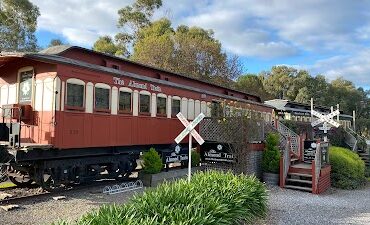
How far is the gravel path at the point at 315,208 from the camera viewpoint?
28.7 feet

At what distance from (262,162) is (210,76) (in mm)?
19027

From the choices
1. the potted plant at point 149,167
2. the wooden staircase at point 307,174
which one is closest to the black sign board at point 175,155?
the potted plant at point 149,167

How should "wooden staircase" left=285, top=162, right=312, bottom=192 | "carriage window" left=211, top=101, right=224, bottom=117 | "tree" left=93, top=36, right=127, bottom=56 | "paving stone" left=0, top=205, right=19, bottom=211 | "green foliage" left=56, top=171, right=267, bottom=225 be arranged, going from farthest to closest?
1. "tree" left=93, top=36, right=127, bottom=56
2. "carriage window" left=211, top=101, right=224, bottom=117
3. "wooden staircase" left=285, top=162, right=312, bottom=192
4. "paving stone" left=0, top=205, right=19, bottom=211
5. "green foliage" left=56, top=171, right=267, bottom=225

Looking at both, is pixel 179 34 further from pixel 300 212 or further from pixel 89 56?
pixel 300 212

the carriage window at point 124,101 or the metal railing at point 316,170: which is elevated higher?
the carriage window at point 124,101

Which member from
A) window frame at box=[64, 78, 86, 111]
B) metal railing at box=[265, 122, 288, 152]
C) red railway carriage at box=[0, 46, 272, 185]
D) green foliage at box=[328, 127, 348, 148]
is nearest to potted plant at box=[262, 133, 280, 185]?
metal railing at box=[265, 122, 288, 152]

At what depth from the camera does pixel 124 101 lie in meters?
12.3

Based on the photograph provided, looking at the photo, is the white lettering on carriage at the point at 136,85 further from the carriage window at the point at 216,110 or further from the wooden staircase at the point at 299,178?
the wooden staircase at the point at 299,178

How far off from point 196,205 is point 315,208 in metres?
6.02

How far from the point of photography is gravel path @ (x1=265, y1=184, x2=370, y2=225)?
8734 millimetres

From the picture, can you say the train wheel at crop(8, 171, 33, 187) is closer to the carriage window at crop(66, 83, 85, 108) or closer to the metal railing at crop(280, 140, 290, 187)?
the carriage window at crop(66, 83, 85, 108)

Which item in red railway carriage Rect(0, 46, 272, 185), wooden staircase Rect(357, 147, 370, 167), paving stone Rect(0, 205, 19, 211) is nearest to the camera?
paving stone Rect(0, 205, 19, 211)

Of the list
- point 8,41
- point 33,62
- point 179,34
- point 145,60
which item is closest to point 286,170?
point 33,62

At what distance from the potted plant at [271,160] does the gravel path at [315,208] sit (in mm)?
769
